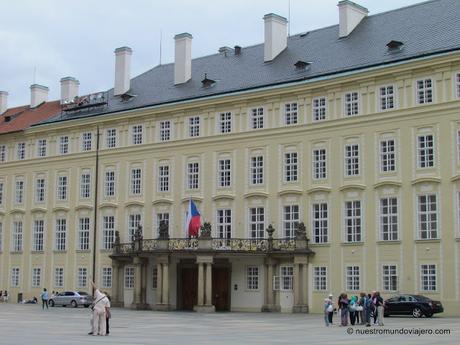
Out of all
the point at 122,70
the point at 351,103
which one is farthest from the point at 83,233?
the point at 351,103

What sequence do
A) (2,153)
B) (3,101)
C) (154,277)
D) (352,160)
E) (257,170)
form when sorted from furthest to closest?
1. (3,101)
2. (2,153)
3. (154,277)
4. (257,170)
5. (352,160)

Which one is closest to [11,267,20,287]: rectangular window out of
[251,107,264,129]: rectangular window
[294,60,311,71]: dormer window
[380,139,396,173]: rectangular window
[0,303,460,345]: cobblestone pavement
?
[251,107,264,129]: rectangular window

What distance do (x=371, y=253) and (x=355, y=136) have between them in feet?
22.7

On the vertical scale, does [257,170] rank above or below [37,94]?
below

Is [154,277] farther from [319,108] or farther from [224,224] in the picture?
[319,108]

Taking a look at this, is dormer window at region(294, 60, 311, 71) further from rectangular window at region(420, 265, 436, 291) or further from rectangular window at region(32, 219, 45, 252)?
rectangular window at region(32, 219, 45, 252)

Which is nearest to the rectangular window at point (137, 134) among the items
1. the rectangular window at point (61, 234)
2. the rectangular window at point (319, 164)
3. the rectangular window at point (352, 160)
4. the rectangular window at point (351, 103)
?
the rectangular window at point (61, 234)

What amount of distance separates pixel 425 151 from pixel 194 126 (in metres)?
16.9

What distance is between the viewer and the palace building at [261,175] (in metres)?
47.2

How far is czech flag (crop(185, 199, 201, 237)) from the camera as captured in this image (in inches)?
2092

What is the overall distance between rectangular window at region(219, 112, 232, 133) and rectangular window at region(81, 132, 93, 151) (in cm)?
1208

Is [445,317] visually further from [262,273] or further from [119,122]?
[119,122]

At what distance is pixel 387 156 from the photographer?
48.7 m

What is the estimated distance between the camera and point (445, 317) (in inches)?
1703
